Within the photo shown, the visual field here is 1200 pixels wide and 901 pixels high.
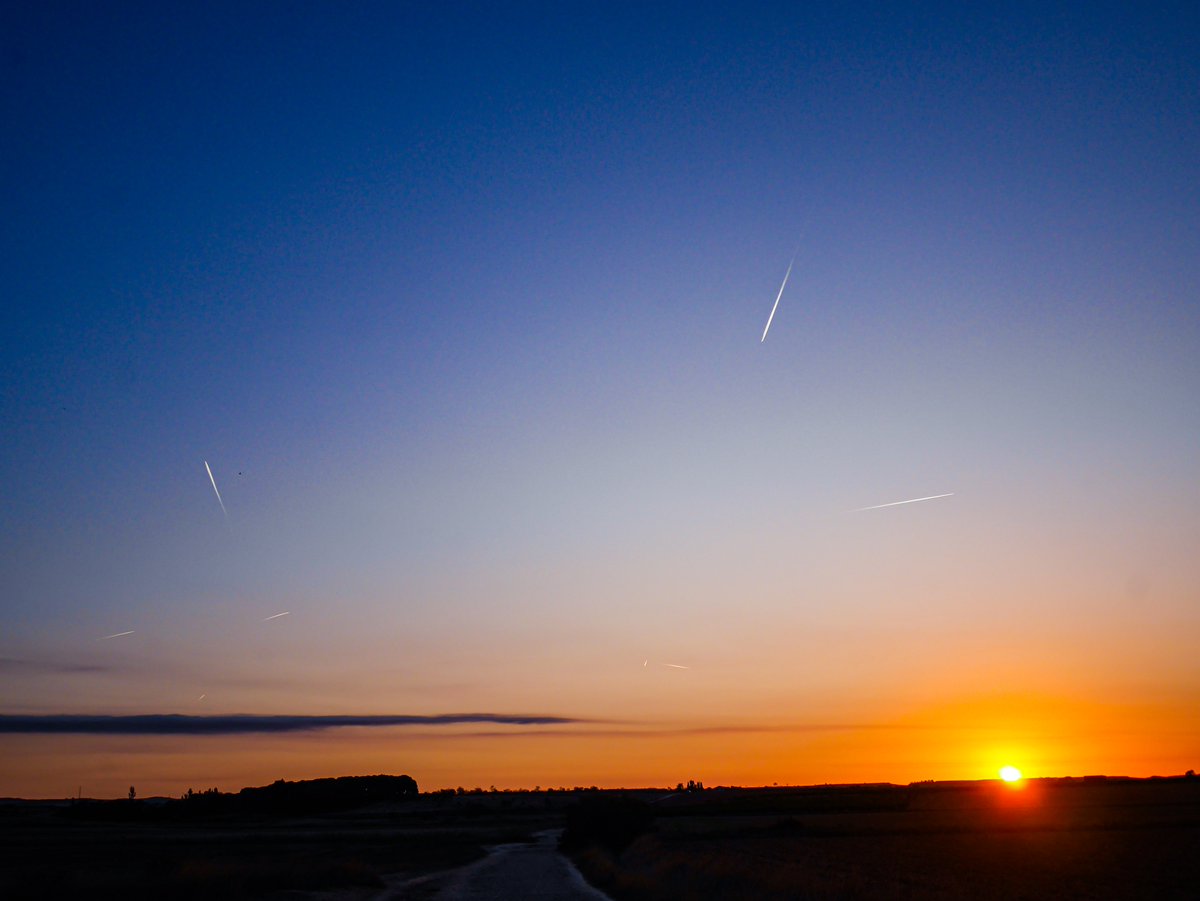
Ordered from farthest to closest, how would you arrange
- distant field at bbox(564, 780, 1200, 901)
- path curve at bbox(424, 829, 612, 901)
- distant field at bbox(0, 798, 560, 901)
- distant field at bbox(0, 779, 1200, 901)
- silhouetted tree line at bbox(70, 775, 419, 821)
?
silhouetted tree line at bbox(70, 775, 419, 821) < path curve at bbox(424, 829, 612, 901) < distant field at bbox(564, 780, 1200, 901) < distant field at bbox(0, 779, 1200, 901) < distant field at bbox(0, 798, 560, 901)

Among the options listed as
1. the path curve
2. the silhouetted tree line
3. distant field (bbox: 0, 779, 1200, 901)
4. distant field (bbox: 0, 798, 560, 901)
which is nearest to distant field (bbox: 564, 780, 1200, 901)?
distant field (bbox: 0, 779, 1200, 901)

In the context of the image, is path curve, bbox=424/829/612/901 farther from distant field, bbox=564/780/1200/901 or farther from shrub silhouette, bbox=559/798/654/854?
shrub silhouette, bbox=559/798/654/854

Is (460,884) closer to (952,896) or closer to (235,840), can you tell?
(952,896)

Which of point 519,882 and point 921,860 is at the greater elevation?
point 921,860

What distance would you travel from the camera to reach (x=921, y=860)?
44062mm

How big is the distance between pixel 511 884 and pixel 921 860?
20341mm

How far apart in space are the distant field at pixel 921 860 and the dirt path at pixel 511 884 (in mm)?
1205

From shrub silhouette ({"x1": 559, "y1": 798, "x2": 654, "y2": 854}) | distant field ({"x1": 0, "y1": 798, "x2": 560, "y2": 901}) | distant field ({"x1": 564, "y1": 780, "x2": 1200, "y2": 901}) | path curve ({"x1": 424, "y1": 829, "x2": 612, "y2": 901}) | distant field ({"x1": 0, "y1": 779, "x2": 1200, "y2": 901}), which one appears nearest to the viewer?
distant field ({"x1": 0, "y1": 798, "x2": 560, "y2": 901})

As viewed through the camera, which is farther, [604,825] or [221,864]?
[604,825]

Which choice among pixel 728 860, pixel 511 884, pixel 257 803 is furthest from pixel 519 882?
pixel 257 803

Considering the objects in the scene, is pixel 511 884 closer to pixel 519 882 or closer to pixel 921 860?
pixel 519 882

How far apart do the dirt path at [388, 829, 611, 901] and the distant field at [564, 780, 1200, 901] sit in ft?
3.95

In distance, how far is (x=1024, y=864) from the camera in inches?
1645

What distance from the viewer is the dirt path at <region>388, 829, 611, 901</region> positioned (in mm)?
29672
